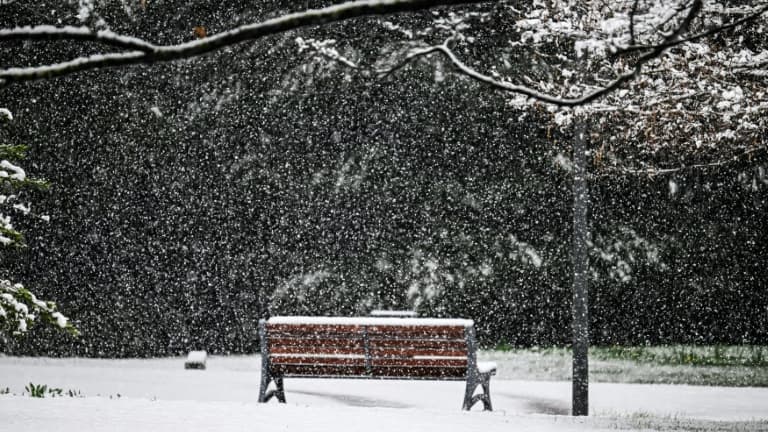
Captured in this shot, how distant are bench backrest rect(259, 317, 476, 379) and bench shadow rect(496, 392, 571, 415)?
1260mm

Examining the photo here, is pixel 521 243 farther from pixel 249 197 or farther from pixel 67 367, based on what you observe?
pixel 67 367

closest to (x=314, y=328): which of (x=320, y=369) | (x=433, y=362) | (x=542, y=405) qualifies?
(x=320, y=369)

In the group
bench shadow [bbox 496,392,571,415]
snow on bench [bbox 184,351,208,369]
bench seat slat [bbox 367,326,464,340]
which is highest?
bench seat slat [bbox 367,326,464,340]

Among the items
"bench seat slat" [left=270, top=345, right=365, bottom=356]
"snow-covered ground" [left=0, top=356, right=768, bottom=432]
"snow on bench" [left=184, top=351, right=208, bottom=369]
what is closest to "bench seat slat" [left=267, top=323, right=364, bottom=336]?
"bench seat slat" [left=270, top=345, right=365, bottom=356]

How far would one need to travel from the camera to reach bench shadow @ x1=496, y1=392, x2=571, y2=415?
29.5ft

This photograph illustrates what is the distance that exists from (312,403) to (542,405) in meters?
2.43

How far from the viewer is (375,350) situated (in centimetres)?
834

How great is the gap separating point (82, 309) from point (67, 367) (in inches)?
100

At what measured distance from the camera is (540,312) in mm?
15367

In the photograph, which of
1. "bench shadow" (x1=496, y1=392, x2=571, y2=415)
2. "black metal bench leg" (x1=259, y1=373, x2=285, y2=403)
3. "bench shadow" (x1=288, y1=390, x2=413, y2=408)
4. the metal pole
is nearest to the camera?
the metal pole

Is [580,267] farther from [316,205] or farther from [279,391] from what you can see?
[316,205]

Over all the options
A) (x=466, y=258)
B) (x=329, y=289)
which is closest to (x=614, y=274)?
(x=466, y=258)

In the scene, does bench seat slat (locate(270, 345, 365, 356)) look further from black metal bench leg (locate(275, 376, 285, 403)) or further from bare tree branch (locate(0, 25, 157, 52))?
bare tree branch (locate(0, 25, 157, 52))

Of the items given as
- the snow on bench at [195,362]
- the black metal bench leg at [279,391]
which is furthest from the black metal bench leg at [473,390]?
the snow on bench at [195,362]
